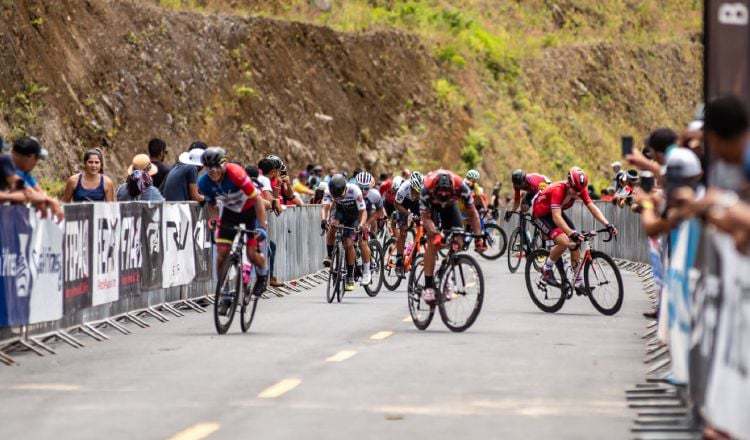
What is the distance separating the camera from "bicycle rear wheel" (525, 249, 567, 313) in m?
20.7

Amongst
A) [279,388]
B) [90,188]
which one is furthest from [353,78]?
[279,388]

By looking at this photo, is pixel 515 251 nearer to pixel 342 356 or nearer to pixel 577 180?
pixel 577 180

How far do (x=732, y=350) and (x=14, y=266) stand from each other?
330 inches

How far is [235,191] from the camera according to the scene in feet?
58.5

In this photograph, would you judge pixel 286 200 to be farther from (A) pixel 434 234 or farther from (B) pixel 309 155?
(B) pixel 309 155

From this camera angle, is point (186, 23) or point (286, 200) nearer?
point (286, 200)

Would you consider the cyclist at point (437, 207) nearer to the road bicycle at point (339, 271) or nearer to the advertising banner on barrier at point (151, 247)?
the advertising banner on barrier at point (151, 247)

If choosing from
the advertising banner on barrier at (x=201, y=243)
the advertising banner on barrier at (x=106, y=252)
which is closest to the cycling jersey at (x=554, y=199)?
the advertising banner on barrier at (x=201, y=243)

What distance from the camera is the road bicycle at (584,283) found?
66.0 feet

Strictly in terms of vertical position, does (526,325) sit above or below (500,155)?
below

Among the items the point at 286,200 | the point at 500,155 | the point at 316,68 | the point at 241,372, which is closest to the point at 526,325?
the point at 241,372

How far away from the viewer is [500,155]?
2741 inches

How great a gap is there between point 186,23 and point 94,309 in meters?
38.6

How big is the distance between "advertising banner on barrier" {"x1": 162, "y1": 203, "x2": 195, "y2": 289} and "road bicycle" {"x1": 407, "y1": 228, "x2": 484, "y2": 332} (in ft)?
11.5
